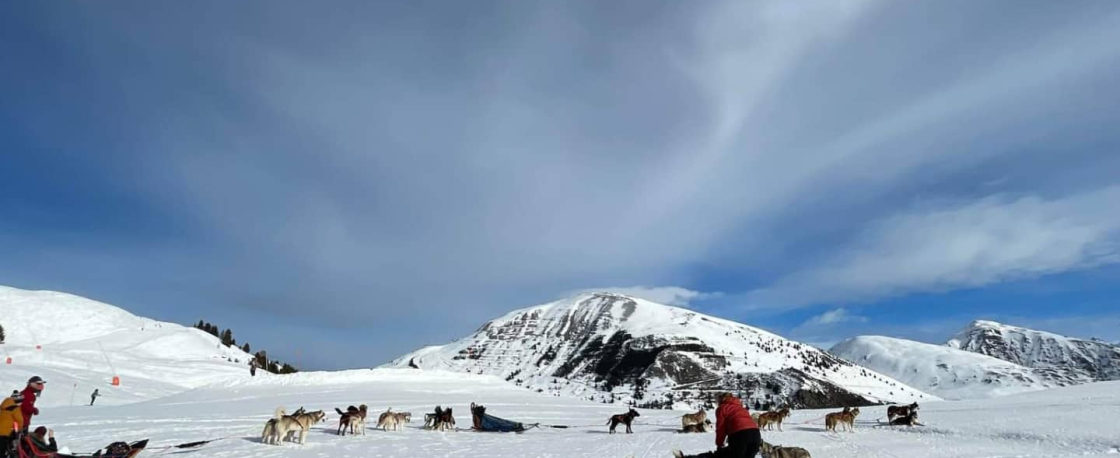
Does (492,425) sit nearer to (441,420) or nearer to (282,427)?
(441,420)

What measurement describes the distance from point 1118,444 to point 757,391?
147 m

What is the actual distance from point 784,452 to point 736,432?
15.6 feet

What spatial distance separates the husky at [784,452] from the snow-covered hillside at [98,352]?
42399 mm

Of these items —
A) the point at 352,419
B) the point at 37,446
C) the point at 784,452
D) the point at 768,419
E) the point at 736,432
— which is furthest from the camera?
the point at 768,419

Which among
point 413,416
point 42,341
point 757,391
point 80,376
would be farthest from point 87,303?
point 757,391

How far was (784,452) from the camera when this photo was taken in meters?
14.1

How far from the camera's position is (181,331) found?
72562mm

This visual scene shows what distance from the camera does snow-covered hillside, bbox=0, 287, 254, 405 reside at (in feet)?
129

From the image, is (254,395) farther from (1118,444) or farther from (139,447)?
(1118,444)

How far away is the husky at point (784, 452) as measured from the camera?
14.0m

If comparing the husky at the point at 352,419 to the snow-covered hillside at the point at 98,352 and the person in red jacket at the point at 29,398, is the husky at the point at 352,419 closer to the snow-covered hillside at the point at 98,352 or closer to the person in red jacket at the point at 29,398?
the person in red jacket at the point at 29,398

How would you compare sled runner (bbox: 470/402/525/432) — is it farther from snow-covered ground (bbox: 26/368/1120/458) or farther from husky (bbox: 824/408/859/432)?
husky (bbox: 824/408/859/432)

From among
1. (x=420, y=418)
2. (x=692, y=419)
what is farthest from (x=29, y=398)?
(x=692, y=419)

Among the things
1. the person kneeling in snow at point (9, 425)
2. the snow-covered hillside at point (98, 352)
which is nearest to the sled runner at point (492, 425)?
the person kneeling in snow at point (9, 425)
